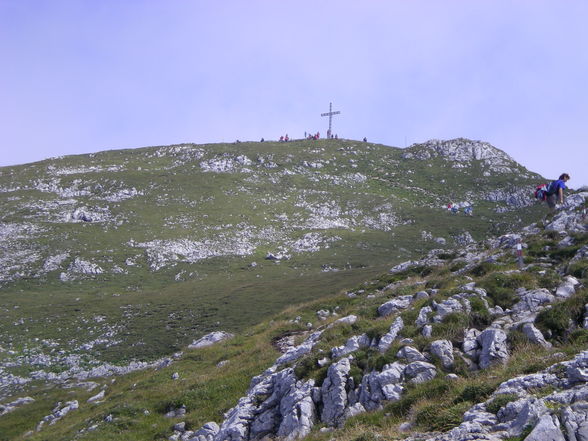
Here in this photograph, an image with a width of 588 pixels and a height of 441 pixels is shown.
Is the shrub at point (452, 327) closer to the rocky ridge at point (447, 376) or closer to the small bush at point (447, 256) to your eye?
the rocky ridge at point (447, 376)

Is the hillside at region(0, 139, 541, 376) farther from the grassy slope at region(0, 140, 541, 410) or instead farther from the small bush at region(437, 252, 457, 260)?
the small bush at region(437, 252, 457, 260)

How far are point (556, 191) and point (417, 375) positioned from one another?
2396 cm

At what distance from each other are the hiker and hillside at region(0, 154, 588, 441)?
149 cm

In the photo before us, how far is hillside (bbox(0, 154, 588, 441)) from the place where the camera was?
35.3ft

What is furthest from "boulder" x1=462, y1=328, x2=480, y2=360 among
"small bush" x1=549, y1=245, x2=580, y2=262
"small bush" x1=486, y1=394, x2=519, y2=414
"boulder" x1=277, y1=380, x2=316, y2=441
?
"small bush" x1=549, y1=245, x2=580, y2=262

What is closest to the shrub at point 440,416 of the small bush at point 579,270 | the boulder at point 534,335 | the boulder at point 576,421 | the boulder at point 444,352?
the boulder at point 576,421

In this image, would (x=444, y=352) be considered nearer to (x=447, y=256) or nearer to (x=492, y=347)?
(x=492, y=347)

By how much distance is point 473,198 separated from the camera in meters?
119

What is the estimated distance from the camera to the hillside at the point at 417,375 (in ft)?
35.3

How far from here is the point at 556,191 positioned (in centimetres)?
3262

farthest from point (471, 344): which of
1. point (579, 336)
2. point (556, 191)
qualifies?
point (556, 191)

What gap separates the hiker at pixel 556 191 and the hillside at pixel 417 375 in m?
1.49

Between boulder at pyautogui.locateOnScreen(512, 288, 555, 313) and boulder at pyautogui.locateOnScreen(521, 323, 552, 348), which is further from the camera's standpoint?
boulder at pyautogui.locateOnScreen(512, 288, 555, 313)

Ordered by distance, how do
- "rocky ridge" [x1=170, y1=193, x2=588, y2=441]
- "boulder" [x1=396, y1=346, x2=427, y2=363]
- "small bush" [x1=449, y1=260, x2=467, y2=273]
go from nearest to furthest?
1. "rocky ridge" [x1=170, y1=193, x2=588, y2=441]
2. "boulder" [x1=396, y1=346, x2=427, y2=363]
3. "small bush" [x1=449, y1=260, x2=467, y2=273]
